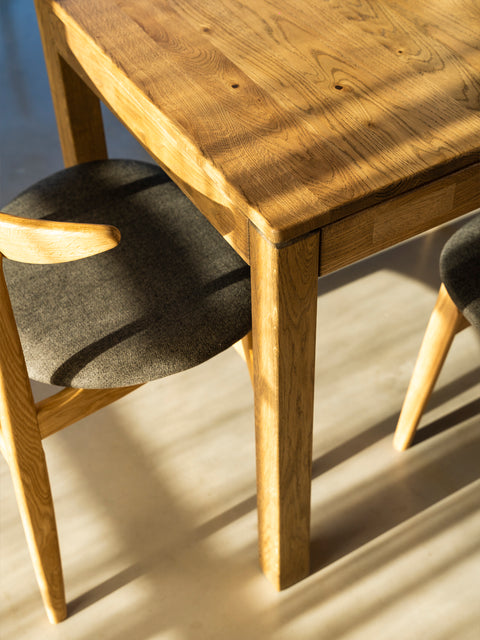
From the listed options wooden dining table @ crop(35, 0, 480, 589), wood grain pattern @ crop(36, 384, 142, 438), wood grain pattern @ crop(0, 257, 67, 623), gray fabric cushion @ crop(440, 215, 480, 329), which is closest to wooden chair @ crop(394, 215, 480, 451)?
gray fabric cushion @ crop(440, 215, 480, 329)

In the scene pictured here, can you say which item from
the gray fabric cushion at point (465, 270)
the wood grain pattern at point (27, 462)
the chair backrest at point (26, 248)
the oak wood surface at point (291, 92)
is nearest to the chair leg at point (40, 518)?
the wood grain pattern at point (27, 462)

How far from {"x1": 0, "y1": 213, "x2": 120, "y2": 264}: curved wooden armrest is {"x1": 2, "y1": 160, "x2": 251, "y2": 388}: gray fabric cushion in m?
0.24

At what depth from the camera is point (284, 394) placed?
96 cm

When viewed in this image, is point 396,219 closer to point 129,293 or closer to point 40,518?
point 129,293

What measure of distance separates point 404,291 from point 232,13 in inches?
32.0

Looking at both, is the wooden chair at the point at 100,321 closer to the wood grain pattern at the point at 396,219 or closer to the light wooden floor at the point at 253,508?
the light wooden floor at the point at 253,508

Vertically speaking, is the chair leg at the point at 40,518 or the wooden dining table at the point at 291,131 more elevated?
the wooden dining table at the point at 291,131

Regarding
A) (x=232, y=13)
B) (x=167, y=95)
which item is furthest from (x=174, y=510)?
(x=232, y=13)

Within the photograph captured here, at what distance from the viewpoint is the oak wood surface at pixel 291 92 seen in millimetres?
842

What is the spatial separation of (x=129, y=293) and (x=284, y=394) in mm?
296

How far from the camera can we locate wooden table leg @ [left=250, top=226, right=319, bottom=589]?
84 cm

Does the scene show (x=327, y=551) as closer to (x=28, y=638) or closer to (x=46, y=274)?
(x=28, y=638)

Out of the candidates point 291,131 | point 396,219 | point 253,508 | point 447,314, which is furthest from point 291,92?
point 253,508

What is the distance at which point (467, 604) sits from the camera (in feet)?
4.01
